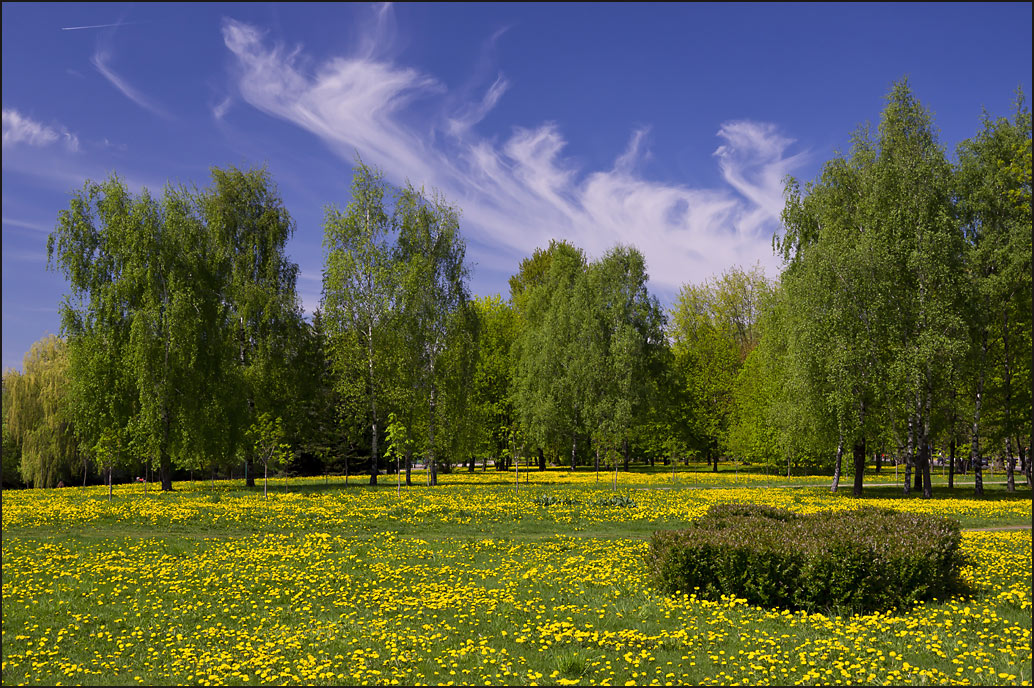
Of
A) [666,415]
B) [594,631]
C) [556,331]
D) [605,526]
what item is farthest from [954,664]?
[666,415]

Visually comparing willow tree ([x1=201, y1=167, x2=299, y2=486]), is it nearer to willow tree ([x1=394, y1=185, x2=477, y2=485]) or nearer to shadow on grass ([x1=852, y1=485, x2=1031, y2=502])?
willow tree ([x1=394, y1=185, x2=477, y2=485])

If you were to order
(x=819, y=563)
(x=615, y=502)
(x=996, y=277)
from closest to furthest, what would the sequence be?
1. (x=819, y=563)
2. (x=615, y=502)
3. (x=996, y=277)

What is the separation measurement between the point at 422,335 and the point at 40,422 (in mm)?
23888

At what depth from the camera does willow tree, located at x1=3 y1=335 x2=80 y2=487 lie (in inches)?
1537

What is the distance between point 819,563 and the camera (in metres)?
10.7

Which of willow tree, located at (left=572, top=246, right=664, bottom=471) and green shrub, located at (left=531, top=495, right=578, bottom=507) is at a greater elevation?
willow tree, located at (left=572, top=246, right=664, bottom=471)

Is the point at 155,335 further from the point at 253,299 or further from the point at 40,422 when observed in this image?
the point at 40,422

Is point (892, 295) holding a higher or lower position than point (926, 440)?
higher

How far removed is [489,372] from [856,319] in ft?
110

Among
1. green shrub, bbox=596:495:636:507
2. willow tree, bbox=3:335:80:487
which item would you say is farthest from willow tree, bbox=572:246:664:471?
willow tree, bbox=3:335:80:487

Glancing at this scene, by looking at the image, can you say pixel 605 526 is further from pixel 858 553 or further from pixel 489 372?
pixel 489 372

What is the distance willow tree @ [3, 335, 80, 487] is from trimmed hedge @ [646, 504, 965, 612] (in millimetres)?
39656

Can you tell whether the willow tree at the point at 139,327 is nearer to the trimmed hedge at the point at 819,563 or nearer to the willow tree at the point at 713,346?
the trimmed hedge at the point at 819,563

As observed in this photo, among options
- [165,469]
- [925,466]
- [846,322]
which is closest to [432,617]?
[846,322]
